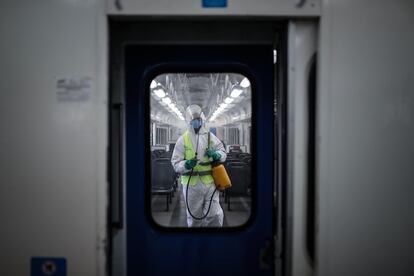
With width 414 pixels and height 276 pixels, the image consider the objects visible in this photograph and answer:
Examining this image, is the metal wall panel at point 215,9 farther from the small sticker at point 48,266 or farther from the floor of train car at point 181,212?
the floor of train car at point 181,212

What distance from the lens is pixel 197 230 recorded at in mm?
2234

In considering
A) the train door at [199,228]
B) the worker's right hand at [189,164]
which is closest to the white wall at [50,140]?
the train door at [199,228]

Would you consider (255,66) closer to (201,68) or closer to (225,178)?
(201,68)

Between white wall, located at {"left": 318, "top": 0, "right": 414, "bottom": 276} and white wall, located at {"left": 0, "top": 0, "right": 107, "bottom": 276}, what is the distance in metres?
1.07

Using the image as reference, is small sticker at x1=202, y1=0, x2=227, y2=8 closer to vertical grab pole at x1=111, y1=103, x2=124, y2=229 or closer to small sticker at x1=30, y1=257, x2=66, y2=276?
vertical grab pole at x1=111, y1=103, x2=124, y2=229

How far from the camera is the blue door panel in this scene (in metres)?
2.22

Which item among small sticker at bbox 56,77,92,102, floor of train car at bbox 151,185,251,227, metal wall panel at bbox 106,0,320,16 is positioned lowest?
floor of train car at bbox 151,185,251,227

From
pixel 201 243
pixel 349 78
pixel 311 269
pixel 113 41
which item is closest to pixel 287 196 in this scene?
pixel 311 269

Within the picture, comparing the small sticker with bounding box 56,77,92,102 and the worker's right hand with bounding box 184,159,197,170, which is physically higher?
the small sticker with bounding box 56,77,92,102

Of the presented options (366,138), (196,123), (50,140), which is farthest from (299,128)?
(196,123)

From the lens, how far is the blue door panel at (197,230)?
87.5 inches

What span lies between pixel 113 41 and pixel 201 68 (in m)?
0.59

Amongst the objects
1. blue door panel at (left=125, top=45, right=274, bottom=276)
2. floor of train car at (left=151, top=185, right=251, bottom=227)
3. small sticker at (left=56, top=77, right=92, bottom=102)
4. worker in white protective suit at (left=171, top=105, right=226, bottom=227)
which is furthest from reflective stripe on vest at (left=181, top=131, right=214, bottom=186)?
small sticker at (left=56, top=77, right=92, bottom=102)

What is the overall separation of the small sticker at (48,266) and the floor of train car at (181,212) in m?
4.13
